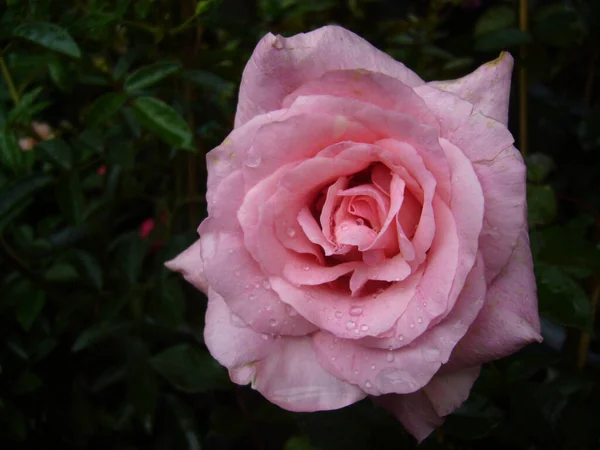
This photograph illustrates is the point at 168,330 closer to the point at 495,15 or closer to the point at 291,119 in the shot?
the point at 291,119

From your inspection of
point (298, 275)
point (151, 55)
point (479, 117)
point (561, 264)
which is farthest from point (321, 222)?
point (151, 55)

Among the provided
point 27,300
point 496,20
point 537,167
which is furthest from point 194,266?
point 496,20

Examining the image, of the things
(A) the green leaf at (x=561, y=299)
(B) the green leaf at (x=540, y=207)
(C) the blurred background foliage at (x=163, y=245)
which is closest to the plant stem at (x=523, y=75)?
(C) the blurred background foliage at (x=163, y=245)

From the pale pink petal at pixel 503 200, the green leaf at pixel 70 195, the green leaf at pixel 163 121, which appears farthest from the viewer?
the green leaf at pixel 70 195

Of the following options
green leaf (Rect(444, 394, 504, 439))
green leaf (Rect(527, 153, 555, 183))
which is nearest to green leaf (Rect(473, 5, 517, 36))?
green leaf (Rect(527, 153, 555, 183))

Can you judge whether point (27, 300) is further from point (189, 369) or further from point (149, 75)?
point (149, 75)

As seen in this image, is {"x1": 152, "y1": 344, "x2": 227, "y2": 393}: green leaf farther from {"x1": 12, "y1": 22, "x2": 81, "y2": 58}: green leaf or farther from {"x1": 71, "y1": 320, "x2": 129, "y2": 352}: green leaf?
{"x1": 12, "y1": 22, "x2": 81, "y2": 58}: green leaf

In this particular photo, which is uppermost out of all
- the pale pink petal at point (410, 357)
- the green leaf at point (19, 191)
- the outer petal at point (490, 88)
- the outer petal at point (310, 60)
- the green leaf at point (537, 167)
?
the outer petal at point (310, 60)

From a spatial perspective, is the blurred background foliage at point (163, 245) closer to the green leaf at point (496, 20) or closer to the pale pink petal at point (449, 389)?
the green leaf at point (496, 20)
